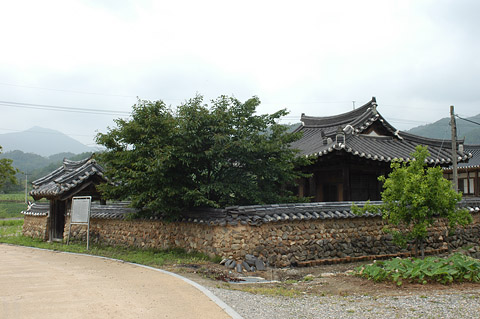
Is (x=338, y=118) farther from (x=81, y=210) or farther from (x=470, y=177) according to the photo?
(x=470, y=177)

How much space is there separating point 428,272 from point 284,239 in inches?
186

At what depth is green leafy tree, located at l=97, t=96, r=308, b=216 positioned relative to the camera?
13.7 metres

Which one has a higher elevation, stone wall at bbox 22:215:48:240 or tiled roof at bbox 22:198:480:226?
tiled roof at bbox 22:198:480:226

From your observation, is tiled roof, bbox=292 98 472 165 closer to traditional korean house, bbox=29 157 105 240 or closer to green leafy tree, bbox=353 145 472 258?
green leafy tree, bbox=353 145 472 258

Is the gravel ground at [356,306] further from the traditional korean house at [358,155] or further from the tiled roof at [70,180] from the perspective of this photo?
the tiled roof at [70,180]

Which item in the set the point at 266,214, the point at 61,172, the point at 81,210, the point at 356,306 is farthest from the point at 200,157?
the point at 61,172

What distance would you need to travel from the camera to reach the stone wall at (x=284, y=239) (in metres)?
12.8

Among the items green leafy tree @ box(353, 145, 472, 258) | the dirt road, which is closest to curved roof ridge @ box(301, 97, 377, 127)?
green leafy tree @ box(353, 145, 472, 258)

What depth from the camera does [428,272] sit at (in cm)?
979

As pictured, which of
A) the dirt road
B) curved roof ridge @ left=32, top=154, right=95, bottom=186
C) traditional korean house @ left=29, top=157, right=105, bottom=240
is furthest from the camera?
curved roof ridge @ left=32, top=154, right=95, bottom=186

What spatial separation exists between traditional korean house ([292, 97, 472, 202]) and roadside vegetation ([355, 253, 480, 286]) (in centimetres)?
632

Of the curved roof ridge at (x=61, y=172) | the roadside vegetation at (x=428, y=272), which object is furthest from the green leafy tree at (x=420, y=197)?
the curved roof ridge at (x=61, y=172)

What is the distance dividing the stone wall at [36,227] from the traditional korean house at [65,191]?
0.32 metres

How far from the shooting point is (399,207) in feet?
38.1
